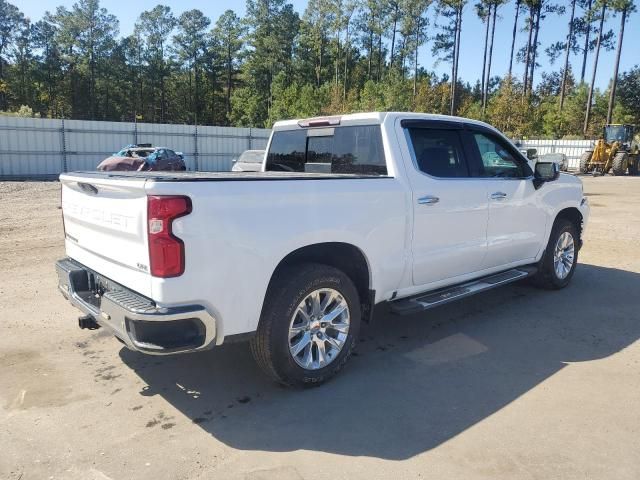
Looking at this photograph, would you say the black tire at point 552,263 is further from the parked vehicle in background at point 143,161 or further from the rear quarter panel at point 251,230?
the parked vehicle in background at point 143,161

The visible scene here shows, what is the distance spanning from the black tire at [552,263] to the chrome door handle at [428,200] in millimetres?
2409

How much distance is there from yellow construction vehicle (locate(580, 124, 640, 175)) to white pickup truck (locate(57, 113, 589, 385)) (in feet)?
95.2

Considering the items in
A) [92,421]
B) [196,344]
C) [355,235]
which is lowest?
[92,421]

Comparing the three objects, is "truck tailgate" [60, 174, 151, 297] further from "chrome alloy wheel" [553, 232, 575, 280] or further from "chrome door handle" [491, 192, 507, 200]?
"chrome alloy wheel" [553, 232, 575, 280]

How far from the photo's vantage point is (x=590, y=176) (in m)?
30.9

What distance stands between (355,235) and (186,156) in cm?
2805

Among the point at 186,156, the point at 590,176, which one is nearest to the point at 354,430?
the point at 186,156

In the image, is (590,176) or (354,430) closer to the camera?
(354,430)

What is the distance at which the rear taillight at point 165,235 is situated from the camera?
9.35ft

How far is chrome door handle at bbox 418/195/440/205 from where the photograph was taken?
Answer: 13.7 ft

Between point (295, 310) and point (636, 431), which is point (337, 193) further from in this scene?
point (636, 431)

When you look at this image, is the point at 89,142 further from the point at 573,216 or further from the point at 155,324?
the point at 155,324

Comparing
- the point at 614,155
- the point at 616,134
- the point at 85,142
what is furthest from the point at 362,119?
the point at 616,134

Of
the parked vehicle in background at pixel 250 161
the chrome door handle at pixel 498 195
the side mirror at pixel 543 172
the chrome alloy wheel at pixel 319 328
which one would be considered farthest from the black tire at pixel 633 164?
the chrome alloy wheel at pixel 319 328
